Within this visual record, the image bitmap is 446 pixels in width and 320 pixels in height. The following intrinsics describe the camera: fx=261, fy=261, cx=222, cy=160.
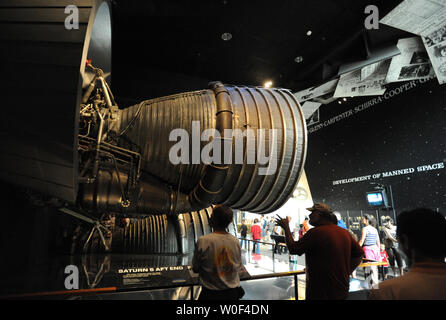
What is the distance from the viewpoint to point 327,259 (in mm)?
1957

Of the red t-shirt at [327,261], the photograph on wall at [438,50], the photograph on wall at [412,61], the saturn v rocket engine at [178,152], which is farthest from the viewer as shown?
the photograph on wall at [412,61]

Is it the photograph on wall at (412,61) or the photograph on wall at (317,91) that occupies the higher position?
the photograph on wall at (317,91)

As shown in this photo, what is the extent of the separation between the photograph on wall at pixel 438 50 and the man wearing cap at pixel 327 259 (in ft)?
18.2

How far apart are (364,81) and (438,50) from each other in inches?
69.4

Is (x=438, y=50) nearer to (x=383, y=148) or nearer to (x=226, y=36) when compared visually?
(x=383, y=148)

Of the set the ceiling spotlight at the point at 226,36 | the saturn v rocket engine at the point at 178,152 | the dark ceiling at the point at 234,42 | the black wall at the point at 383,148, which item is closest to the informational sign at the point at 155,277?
the saturn v rocket engine at the point at 178,152

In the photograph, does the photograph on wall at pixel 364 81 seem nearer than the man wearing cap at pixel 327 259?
No

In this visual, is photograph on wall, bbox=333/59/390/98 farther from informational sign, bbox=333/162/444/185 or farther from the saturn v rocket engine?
the saturn v rocket engine

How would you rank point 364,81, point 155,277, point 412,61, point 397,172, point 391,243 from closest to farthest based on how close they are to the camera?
1. point 155,277
2. point 391,243
3. point 412,61
4. point 397,172
5. point 364,81

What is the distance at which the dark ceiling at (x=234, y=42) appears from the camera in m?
5.43

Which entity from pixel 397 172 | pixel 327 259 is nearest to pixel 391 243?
pixel 397 172

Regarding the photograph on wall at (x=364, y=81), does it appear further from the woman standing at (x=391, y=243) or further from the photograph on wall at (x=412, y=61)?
the woman standing at (x=391, y=243)

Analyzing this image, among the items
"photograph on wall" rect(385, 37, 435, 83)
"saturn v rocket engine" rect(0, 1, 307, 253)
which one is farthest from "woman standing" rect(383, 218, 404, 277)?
"saturn v rocket engine" rect(0, 1, 307, 253)

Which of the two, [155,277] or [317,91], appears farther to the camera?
[317,91]
